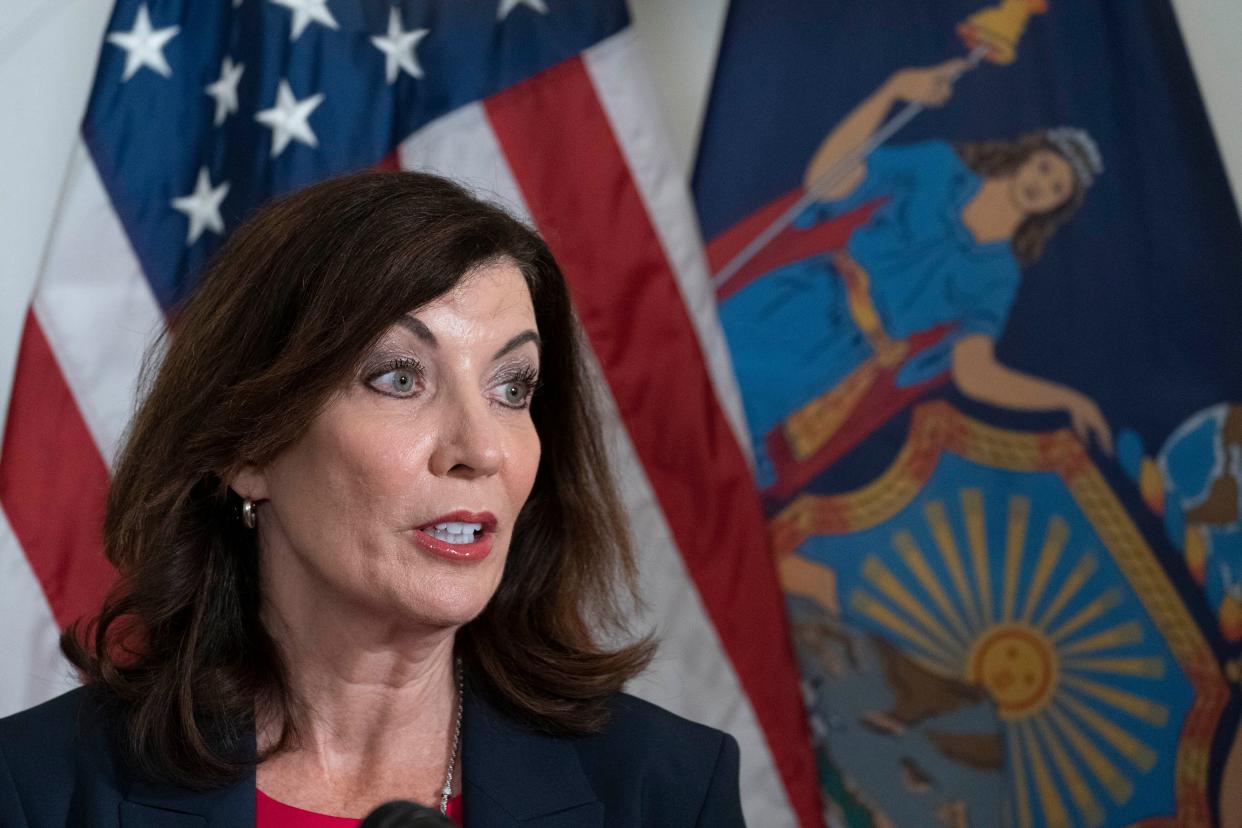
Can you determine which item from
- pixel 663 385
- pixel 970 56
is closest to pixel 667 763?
pixel 663 385

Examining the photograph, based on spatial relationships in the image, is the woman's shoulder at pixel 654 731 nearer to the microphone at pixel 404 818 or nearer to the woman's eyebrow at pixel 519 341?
the woman's eyebrow at pixel 519 341

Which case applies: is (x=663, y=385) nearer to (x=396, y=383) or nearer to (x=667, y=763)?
(x=667, y=763)

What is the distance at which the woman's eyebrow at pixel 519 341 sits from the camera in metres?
1.54

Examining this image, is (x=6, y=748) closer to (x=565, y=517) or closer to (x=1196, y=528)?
(x=565, y=517)

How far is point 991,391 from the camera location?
2.41 metres

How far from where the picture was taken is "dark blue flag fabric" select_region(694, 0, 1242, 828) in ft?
7.56

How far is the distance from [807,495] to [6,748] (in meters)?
1.41

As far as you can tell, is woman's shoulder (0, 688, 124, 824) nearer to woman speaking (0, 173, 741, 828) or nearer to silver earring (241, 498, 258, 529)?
woman speaking (0, 173, 741, 828)

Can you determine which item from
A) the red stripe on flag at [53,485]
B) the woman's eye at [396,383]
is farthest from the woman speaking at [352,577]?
the red stripe on flag at [53,485]

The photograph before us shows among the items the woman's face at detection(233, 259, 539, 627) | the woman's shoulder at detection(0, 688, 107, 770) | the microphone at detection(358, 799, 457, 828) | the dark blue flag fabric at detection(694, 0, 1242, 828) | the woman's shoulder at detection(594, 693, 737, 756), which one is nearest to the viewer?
the microphone at detection(358, 799, 457, 828)

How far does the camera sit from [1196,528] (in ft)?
7.47

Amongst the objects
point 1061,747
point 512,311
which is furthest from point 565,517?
point 1061,747

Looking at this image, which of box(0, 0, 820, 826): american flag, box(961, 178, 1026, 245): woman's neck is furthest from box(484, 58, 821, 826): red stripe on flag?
box(961, 178, 1026, 245): woman's neck

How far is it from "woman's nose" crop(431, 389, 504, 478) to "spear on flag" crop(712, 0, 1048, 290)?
118 cm
